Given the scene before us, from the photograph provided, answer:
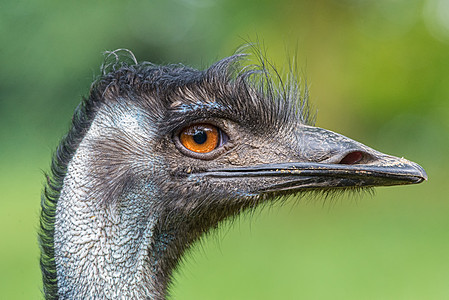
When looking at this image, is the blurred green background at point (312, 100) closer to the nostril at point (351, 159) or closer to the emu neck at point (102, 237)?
the emu neck at point (102, 237)

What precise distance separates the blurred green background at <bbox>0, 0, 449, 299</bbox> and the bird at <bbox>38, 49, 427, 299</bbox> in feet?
Result: 1.03

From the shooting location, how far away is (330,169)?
2.14 m

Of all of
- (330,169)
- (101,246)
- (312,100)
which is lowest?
(330,169)

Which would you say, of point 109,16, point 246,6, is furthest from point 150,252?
point 246,6

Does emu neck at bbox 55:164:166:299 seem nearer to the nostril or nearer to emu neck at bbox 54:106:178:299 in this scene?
emu neck at bbox 54:106:178:299

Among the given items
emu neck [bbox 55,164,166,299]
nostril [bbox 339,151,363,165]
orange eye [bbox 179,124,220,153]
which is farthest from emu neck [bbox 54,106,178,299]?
nostril [bbox 339,151,363,165]

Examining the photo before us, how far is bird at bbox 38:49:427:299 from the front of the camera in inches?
85.4

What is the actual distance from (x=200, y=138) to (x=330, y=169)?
48cm

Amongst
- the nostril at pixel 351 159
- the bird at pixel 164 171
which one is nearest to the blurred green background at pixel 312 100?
the bird at pixel 164 171

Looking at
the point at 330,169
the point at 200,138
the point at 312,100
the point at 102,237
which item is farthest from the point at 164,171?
the point at 312,100

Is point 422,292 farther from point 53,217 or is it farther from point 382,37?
point 382,37

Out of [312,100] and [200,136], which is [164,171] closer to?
[200,136]

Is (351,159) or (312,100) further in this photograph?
(312,100)

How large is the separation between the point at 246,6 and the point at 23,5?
5623 mm
